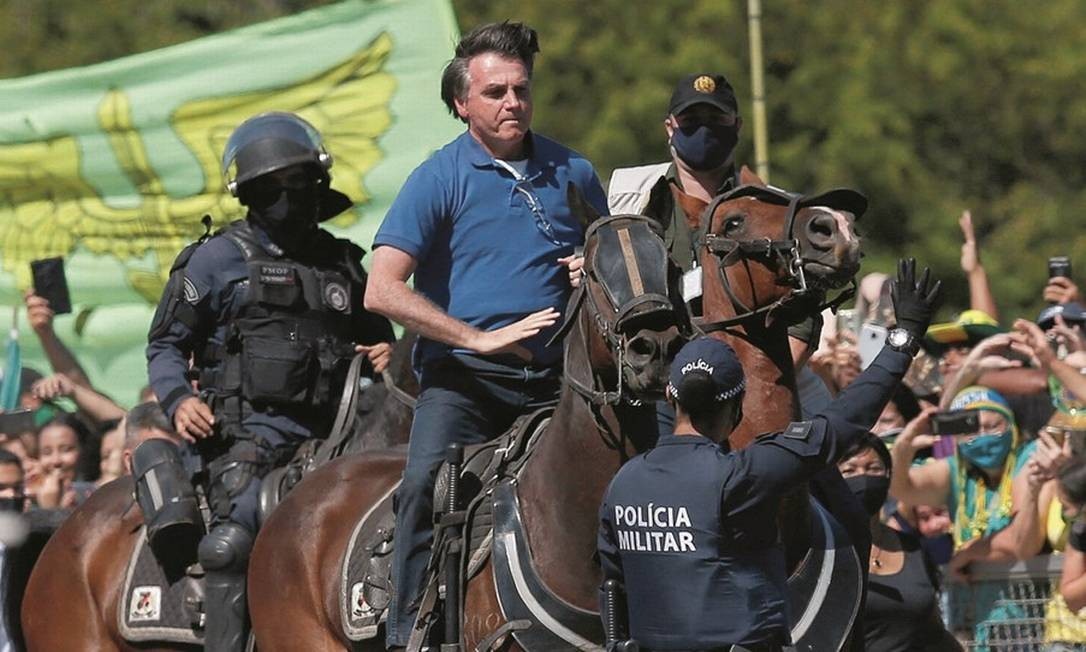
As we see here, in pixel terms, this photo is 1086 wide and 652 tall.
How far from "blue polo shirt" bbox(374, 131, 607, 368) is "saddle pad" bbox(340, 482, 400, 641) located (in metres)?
0.83

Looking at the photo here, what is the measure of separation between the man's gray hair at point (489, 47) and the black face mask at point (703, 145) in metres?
0.60

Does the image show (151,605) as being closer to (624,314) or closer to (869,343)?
(624,314)

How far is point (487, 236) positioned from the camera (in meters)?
7.54

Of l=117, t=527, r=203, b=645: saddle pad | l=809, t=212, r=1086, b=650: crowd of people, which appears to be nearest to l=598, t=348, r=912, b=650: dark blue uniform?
l=809, t=212, r=1086, b=650: crowd of people

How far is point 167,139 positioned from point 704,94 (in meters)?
7.99

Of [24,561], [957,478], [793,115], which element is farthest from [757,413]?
[793,115]

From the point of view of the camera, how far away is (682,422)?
6.52 m

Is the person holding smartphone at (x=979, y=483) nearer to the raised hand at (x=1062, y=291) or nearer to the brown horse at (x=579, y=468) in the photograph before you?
the raised hand at (x=1062, y=291)

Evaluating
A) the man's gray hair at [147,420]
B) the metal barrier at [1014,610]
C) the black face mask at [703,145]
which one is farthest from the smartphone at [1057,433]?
the man's gray hair at [147,420]

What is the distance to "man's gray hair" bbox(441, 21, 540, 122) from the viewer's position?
7621 millimetres

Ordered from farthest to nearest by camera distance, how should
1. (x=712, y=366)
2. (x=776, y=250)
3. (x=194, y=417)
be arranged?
1. (x=194, y=417)
2. (x=776, y=250)
3. (x=712, y=366)

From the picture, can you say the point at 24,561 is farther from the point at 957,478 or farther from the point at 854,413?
the point at 854,413

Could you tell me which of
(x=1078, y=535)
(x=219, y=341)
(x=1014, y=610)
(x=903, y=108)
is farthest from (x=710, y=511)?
(x=903, y=108)

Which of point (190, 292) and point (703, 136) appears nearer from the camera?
point (703, 136)
